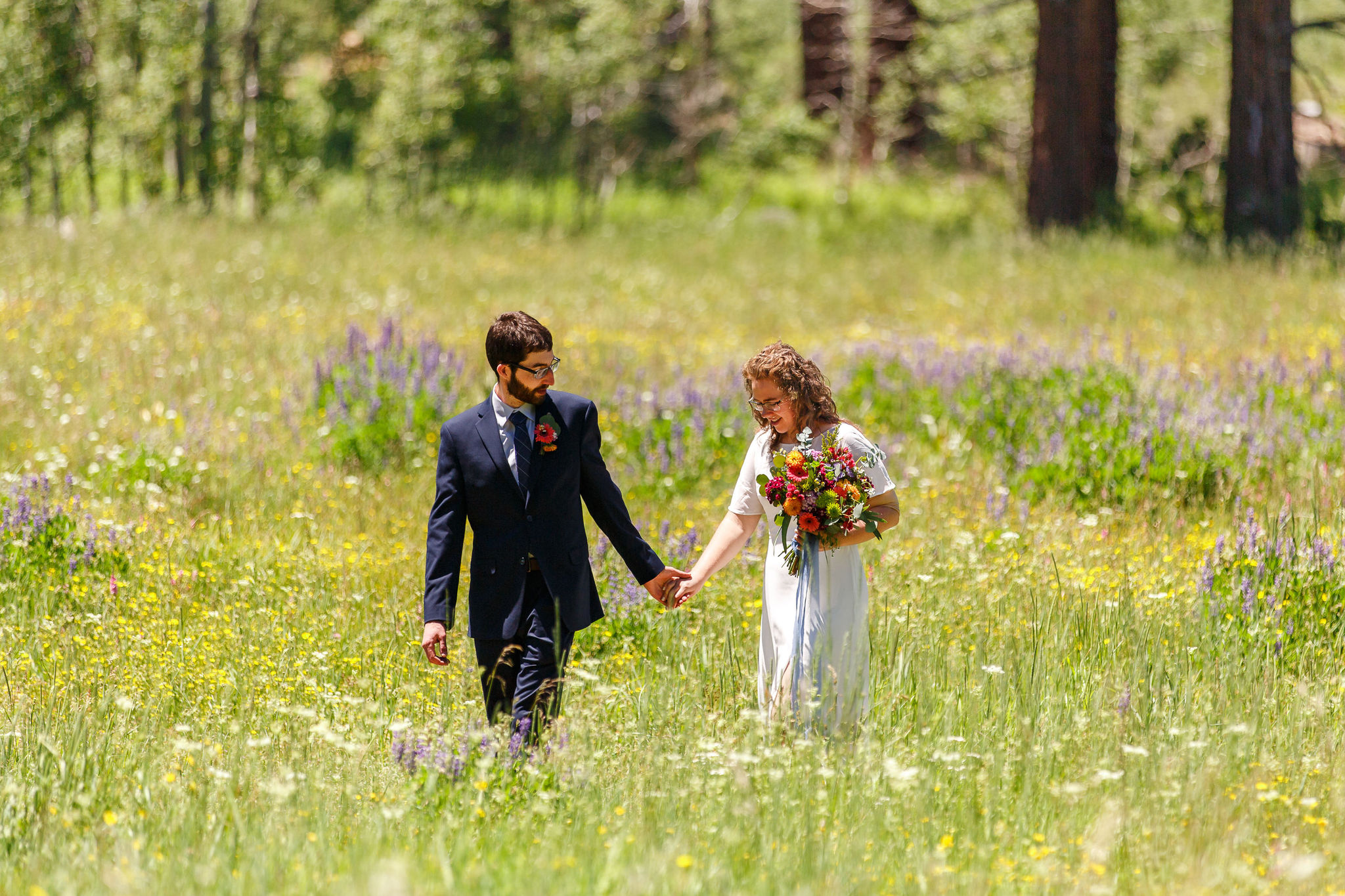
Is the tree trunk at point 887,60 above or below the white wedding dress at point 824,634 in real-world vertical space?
above

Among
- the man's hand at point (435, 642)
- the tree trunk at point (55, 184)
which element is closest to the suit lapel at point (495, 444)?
the man's hand at point (435, 642)

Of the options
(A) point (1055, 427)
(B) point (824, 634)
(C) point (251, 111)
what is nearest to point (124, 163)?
(C) point (251, 111)

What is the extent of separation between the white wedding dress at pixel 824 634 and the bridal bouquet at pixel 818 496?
2.3 inches

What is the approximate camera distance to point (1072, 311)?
1248 cm

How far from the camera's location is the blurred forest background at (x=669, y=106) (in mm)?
17234

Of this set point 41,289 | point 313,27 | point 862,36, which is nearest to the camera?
point 41,289

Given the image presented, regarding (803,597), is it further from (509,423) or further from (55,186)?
(55,186)

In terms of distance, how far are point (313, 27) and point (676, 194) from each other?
10359mm

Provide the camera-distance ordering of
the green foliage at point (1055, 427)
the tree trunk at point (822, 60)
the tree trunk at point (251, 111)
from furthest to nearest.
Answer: the tree trunk at point (822, 60) → the tree trunk at point (251, 111) → the green foliage at point (1055, 427)

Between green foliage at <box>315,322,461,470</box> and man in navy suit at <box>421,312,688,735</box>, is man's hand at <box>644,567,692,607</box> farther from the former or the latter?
green foliage at <box>315,322,461,470</box>

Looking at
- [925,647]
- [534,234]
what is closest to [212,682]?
[925,647]

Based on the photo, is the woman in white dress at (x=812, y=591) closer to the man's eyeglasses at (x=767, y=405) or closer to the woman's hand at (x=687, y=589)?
the man's eyeglasses at (x=767, y=405)

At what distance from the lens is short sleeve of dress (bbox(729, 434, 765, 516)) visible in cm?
424

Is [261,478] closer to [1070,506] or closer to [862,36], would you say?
[1070,506]
